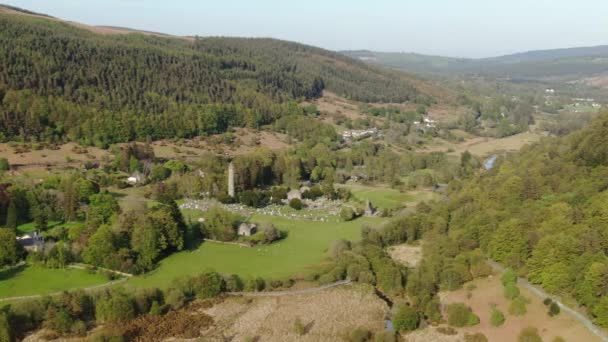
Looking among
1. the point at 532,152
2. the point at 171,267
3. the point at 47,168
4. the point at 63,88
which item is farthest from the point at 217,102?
the point at 171,267

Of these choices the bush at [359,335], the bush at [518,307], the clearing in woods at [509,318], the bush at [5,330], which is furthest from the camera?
the bush at [518,307]

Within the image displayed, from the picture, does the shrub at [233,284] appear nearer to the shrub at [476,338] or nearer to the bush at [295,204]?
the shrub at [476,338]

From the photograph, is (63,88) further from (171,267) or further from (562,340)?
(562,340)

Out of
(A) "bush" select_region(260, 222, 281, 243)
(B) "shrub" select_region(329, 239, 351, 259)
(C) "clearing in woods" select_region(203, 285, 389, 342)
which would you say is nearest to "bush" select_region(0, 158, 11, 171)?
(A) "bush" select_region(260, 222, 281, 243)

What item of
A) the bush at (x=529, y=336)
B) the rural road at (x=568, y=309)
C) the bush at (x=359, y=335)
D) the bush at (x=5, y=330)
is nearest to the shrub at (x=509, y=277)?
the rural road at (x=568, y=309)

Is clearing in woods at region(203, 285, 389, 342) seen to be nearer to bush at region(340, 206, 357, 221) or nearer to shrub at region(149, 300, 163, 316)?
shrub at region(149, 300, 163, 316)

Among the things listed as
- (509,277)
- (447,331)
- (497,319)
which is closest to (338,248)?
(447,331)
